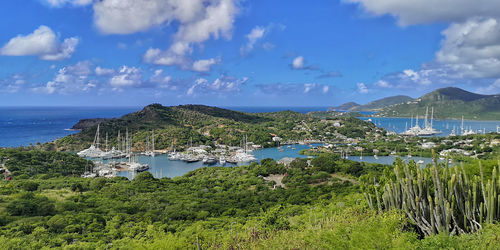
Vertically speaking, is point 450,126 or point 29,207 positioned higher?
point 450,126

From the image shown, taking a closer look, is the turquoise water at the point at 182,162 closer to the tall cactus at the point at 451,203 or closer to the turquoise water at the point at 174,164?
the turquoise water at the point at 174,164

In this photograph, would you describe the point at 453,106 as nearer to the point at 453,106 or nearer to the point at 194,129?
the point at 453,106

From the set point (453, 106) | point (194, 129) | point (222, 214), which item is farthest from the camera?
point (453, 106)

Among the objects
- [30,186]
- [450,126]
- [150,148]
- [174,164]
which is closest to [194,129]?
[150,148]

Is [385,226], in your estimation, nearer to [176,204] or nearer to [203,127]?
[176,204]

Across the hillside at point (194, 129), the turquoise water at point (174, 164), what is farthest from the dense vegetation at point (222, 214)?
the hillside at point (194, 129)
